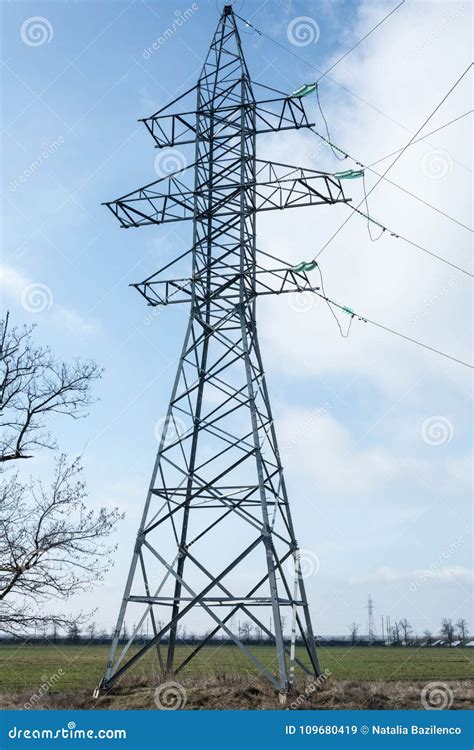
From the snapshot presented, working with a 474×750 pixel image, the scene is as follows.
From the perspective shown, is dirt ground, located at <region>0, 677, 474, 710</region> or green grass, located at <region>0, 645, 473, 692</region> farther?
green grass, located at <region>0, 645, 473, 692</region>

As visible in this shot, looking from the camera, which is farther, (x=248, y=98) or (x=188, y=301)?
(x=248, y=98)

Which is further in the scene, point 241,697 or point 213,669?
point 213,669

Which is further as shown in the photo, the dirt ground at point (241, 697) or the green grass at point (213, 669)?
the green grass at point (213, 669)

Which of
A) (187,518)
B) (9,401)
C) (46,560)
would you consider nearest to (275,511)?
(187,518)

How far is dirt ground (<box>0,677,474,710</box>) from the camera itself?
36.8 ft

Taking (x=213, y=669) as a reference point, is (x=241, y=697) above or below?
above

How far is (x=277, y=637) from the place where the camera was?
11.8 metres

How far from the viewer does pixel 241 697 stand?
11.5 meters

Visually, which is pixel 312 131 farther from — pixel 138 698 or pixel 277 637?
pixel 138 698

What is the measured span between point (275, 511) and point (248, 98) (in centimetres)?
1106

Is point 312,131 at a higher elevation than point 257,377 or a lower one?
higher

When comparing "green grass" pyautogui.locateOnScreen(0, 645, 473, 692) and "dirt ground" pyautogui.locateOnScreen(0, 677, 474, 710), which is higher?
"dirt ground" pyautogui.locateOnScreen(0, 677, 474, 710)

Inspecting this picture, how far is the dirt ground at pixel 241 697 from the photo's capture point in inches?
441

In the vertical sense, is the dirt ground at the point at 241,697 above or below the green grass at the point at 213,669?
above
